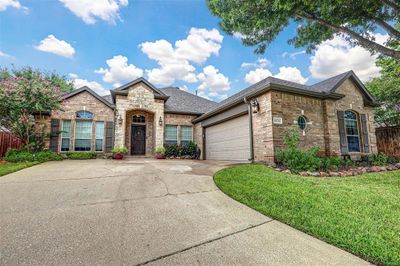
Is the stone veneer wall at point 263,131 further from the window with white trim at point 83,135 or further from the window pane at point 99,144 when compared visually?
the window with white trim at point 83,135

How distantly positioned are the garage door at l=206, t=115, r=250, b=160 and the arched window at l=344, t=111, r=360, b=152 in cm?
555

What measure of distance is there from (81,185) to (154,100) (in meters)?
8.35

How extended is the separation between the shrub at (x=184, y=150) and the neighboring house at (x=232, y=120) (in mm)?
599

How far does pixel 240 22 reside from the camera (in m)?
6.41

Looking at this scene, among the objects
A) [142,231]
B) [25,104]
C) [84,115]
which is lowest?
[142,231]

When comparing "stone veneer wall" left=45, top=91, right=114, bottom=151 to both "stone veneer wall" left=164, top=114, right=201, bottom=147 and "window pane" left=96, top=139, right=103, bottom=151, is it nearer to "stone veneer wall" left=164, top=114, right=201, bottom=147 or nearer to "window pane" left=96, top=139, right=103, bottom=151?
"window pane" left=96, top=139, right=103, bottom=151

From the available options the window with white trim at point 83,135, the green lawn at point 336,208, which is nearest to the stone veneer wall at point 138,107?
the window with white trim at point 83,135

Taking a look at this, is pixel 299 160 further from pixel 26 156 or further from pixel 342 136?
pixel 26 156

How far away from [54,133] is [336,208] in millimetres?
12702

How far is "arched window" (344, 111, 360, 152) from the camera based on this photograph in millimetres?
8891

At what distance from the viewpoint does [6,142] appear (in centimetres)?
963

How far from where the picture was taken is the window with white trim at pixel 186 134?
12.3 metres

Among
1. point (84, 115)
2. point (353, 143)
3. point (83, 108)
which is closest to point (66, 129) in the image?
point (84, 115)

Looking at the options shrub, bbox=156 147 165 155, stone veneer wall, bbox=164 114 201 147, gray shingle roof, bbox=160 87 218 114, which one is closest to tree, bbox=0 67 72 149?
shrub, bbox=156 147 165 155
